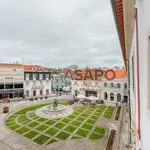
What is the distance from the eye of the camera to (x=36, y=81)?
127ft

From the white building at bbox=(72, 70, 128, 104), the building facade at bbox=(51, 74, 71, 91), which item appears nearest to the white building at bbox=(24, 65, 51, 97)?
the white building at bbox=(72, 70, 128, 104)

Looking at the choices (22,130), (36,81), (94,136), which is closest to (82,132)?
(94,136)

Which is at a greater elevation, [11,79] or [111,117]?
[11,79]

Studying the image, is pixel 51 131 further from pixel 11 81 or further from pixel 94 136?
pixel 11 81

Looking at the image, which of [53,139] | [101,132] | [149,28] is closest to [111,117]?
[101,132]

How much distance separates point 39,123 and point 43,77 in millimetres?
24465

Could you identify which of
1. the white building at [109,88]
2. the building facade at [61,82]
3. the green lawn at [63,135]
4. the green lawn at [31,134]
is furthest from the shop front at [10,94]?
the green lawn at [63,135]

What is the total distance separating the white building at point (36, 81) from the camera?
36519 millimetres

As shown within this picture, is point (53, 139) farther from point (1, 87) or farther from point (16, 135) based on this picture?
point (1, 87)

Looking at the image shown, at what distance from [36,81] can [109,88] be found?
69.4ft

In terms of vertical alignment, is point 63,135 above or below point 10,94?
below

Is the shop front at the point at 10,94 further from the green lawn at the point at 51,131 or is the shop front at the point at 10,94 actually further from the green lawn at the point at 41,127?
the green lawn at the point at 51,131

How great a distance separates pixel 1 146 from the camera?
1184 centimetres

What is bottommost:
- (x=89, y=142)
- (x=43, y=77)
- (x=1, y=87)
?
(x=89, y=142)
